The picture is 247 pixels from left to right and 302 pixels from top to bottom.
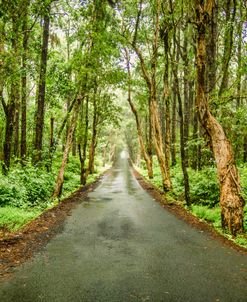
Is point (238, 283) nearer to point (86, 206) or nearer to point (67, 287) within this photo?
point (67, 287)

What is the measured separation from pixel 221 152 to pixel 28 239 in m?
5.78

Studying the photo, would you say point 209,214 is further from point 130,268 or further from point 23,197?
point 23,197

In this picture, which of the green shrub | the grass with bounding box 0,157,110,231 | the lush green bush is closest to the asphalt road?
the green shrub

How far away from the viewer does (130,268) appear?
6.24 meters

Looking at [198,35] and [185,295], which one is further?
[198,35]

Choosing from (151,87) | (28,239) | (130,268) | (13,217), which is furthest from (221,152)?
(151,87)

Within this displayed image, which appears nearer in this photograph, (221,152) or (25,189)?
(221,152)

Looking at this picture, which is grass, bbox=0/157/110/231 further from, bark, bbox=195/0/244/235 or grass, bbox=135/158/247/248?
bark, bbox=195/0/244/235

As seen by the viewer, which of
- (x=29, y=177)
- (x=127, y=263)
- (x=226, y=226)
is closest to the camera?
(x=127, y=263)

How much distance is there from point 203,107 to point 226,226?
11.8ft

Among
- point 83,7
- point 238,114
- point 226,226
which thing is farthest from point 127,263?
point 83,7

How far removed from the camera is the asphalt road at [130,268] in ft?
16.6

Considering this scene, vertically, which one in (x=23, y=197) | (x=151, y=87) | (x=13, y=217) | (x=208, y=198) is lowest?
(x=13, y=217)

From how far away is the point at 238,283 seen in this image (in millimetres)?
5559
